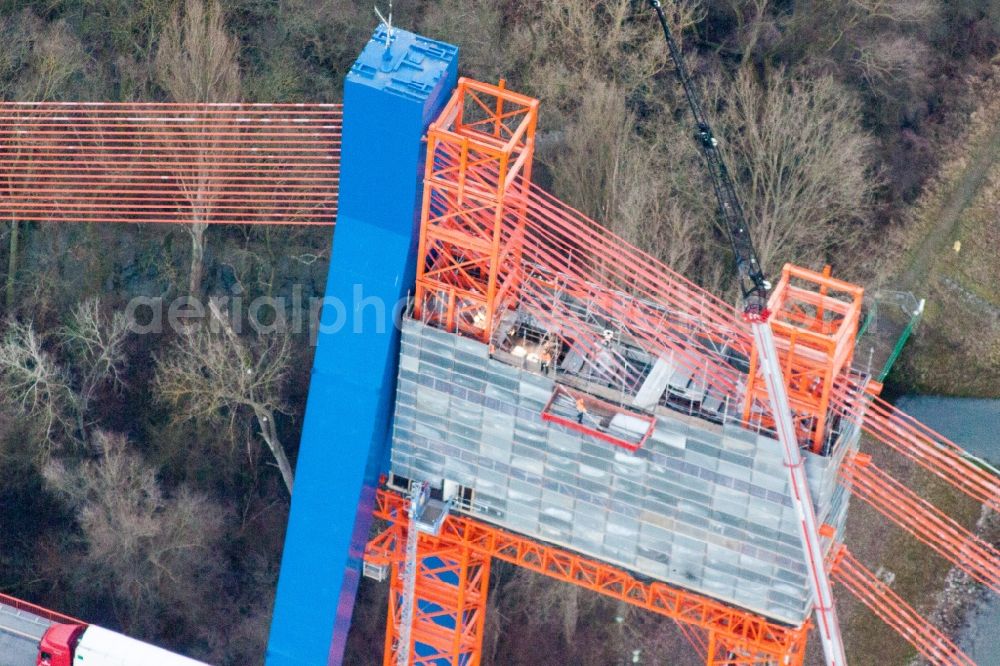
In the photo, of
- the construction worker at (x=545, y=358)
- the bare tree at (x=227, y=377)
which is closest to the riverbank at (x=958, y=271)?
the bare tree at (x=227, y=377)

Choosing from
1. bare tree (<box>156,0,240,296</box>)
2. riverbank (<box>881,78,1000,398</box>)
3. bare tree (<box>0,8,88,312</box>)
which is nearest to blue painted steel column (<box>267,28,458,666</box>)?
bare tree (<box>156,0,240,296</box>)

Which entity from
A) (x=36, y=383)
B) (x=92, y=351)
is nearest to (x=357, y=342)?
(x=36, y=383)

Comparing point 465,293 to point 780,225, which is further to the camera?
point 780,225

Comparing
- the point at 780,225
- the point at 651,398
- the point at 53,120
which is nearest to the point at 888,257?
the point at 780,225

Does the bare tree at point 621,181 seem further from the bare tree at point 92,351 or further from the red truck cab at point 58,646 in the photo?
the red truck cab at point 58,646

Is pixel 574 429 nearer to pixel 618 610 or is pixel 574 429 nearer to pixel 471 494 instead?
pixel 471 494

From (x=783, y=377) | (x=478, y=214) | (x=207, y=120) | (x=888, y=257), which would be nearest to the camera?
(x=783, y=377)
